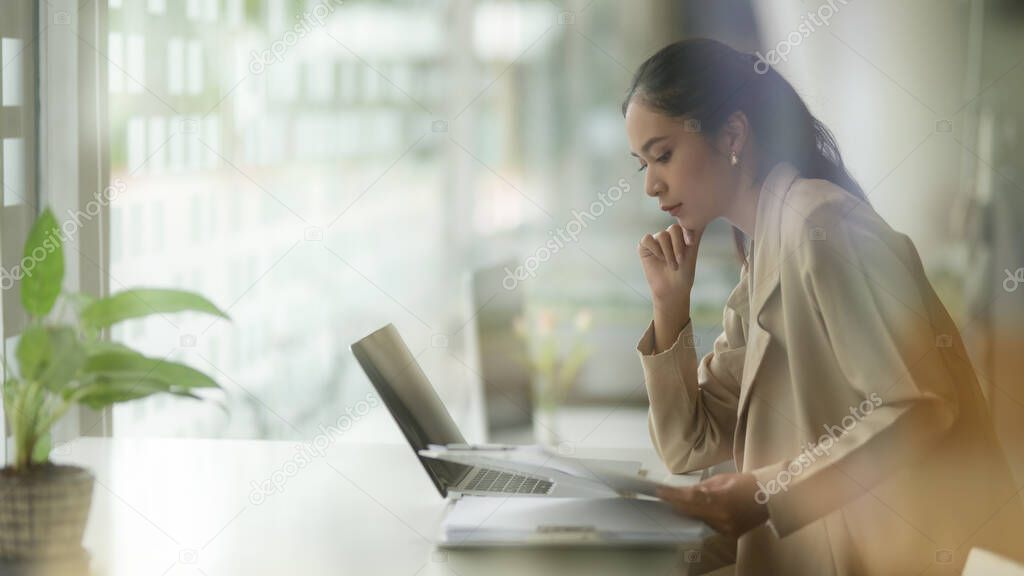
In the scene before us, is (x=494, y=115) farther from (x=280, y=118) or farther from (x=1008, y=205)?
(x=1008, y=205)

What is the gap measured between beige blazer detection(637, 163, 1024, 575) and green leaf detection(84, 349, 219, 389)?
2.10 feet

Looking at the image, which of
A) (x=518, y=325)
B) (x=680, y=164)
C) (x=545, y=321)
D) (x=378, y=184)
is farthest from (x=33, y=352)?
(x=545, y=321)

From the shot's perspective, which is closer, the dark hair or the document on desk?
the document on desk

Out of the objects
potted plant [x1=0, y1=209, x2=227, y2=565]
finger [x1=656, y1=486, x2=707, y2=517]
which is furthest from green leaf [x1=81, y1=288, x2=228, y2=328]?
finger [x1=656, y1=486, x2=707, y2=517]

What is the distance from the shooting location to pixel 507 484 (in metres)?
1.33

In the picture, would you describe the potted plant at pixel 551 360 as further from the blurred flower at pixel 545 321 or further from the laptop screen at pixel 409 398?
the laptop screen at pixel 409 398

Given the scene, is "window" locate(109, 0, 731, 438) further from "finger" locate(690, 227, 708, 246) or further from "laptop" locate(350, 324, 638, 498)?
"finger" locate(690, 227, 708, 246)

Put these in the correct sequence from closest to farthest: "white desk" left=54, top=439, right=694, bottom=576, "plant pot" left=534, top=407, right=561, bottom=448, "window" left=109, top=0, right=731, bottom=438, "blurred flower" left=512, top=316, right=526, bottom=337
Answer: "white desk" left=54, top=439, right=694, bottom=576 → "blurred flower" left=512, top=316, right=526, bottom=337 → "window" left=109, top=0, right=731, bottom=438 → "plant pot" left=534, top=407, right=561, bottom=448

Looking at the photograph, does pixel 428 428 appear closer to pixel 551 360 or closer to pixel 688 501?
pixel 688 501

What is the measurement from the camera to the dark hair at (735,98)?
1330mm

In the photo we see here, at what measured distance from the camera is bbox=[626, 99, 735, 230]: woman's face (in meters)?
1.35

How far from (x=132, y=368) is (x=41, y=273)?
0.14 meters

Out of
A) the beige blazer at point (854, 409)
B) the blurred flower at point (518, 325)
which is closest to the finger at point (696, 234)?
the beige blazer at point (854, 409)

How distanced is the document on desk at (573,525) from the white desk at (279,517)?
14mm
